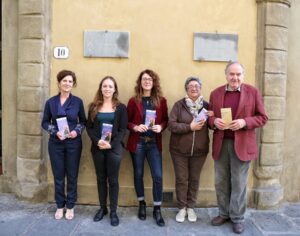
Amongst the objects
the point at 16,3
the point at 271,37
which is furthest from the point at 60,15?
the point at 271,37

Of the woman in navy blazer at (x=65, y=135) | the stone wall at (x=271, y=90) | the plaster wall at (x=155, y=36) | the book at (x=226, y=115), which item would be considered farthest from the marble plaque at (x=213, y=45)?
the woman in navy blazer at (x=65, y=135)

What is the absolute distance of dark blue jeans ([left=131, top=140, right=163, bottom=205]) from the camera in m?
4.68

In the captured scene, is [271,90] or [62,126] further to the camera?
[271,90]

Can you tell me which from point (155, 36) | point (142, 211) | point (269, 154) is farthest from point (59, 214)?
point (269, 154)

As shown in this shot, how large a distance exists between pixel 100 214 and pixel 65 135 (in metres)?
1.15

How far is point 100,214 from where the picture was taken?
186 inches

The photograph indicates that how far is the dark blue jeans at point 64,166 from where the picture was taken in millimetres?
4609

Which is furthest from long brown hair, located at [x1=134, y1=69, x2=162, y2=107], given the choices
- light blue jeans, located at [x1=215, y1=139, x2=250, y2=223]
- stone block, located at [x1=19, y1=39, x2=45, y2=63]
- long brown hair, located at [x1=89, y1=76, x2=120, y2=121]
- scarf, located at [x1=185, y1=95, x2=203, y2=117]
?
stone block, located at [x1=19, y1=39, x2=45, y2=63]

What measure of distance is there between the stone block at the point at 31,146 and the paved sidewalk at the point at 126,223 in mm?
700

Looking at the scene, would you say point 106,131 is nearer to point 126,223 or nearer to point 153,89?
point 153,89

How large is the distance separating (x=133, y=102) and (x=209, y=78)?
46.0 inches

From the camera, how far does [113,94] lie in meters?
4.61

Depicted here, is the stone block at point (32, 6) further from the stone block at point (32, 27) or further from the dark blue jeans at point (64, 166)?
the dark blue jeans at point (64, 166)

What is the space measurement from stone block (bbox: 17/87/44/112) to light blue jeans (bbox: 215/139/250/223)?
2.58 m
